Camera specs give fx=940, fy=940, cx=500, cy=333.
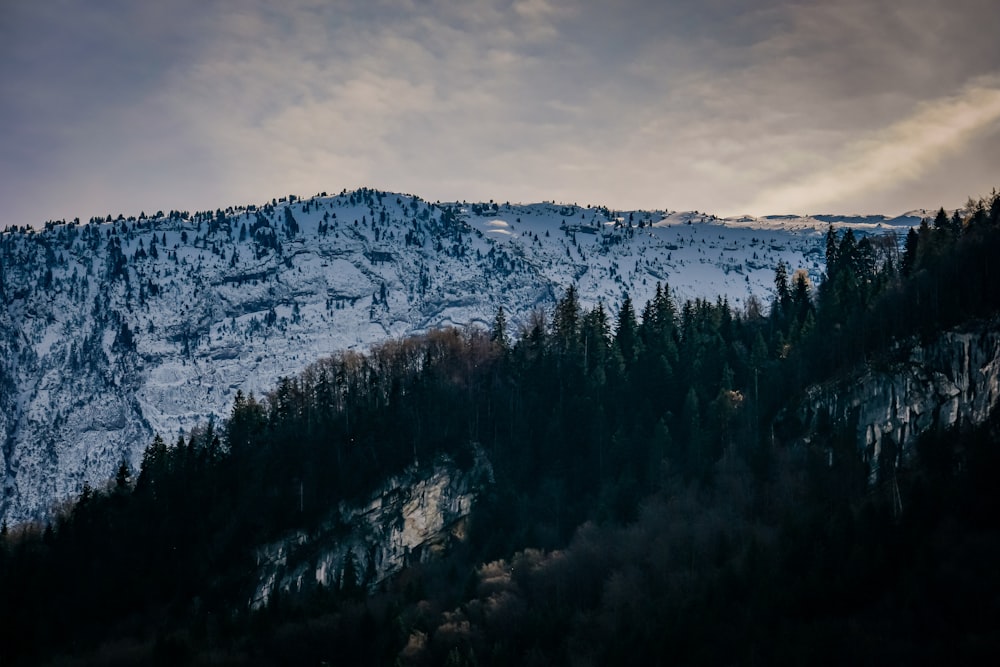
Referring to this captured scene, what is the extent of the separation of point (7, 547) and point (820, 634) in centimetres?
9766

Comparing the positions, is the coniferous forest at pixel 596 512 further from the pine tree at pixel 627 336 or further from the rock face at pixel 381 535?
the rock face at pixel 381 535

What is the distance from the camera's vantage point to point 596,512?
96312 millimetres

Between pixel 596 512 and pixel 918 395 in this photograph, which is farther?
pixel 596 512

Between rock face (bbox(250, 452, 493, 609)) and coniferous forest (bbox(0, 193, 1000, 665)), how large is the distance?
6.03ft

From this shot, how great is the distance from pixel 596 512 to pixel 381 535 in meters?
24.0

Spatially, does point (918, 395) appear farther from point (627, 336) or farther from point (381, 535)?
point (381, 535)

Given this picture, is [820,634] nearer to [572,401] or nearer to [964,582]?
[964,582]

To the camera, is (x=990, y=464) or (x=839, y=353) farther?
(x=839, y=353)

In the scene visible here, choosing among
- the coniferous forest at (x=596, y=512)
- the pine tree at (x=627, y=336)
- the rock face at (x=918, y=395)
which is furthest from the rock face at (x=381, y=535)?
the rock face at (x=918, y=395)

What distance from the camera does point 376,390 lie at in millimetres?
114000

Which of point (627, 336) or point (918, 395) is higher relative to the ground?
point (627, 336)

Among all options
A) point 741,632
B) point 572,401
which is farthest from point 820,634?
point 572,401

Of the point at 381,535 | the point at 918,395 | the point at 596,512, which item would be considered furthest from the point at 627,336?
the point at 381,535

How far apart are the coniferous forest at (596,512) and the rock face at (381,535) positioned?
184 centimetres
